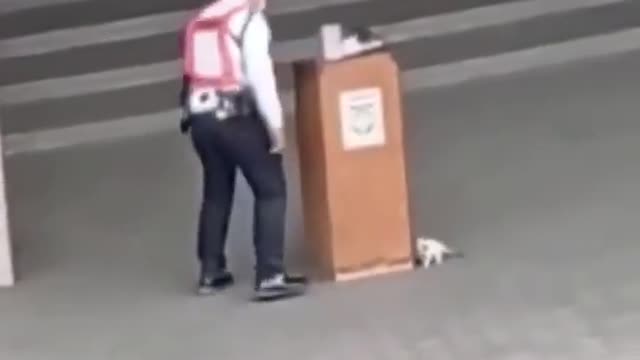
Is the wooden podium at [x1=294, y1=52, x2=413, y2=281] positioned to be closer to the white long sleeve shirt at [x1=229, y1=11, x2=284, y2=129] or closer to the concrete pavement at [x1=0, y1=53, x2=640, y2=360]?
the concrete pavement at [x1=0, y1=53, x2=640, y2=360]

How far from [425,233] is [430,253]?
49 cm

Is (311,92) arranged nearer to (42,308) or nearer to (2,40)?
(42,308)

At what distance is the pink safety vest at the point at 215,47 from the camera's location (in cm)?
727

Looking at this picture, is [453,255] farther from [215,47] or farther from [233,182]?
[215,47]

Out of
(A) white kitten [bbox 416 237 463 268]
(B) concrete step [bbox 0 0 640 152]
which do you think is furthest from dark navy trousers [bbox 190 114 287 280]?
(B) concrete step [bbox 0 0 640 152]

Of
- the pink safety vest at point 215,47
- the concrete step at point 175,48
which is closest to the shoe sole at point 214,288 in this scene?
the pink safety vest at point 215,47

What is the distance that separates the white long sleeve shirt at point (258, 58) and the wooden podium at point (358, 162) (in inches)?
12.1

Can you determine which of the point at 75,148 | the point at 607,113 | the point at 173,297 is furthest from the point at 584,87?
the point at 173,297

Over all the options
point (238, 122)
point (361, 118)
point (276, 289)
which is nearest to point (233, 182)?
point (238, 122)

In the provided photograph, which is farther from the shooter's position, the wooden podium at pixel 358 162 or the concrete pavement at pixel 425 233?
the wooden podium at pixel 358 162

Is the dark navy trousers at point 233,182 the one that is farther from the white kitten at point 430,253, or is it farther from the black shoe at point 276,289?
the white kitten at point 430,253

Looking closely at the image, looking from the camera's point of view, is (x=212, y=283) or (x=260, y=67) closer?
(x=260, y=67)

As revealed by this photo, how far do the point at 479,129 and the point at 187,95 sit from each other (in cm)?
296

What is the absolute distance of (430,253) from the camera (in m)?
7.79
